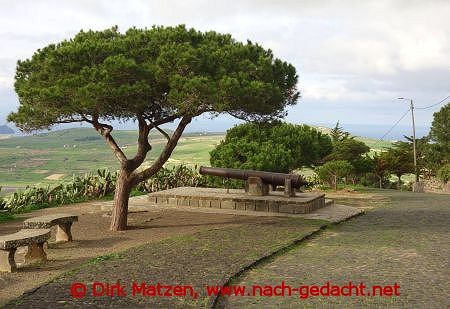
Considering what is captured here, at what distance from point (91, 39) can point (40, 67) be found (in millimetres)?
1675

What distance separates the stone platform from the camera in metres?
16.5

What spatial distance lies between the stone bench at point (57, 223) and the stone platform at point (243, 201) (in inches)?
270

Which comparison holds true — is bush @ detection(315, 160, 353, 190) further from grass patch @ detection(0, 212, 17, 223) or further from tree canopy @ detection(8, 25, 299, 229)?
grass patch @ detection(0, 212, 17, 223)

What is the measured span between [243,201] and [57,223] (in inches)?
299

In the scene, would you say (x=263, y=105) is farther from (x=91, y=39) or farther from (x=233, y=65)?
(x=91, y=39)

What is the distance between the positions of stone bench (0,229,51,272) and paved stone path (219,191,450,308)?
159 inches

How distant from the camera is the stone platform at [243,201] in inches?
649

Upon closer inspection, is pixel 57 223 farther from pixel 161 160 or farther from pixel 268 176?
→ pixel 268 176

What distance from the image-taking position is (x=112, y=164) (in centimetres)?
16112

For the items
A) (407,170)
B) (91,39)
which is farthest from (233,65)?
(407,170)

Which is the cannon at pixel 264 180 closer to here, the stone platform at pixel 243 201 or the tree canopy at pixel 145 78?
the stone platform at pixel 243 201

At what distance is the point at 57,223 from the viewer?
11.1 metres

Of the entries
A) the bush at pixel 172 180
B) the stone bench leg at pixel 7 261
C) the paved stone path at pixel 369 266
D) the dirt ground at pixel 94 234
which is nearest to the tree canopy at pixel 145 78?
the dirt ground at pixel 94 234

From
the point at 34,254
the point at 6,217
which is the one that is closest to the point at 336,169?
the point at 6,217
